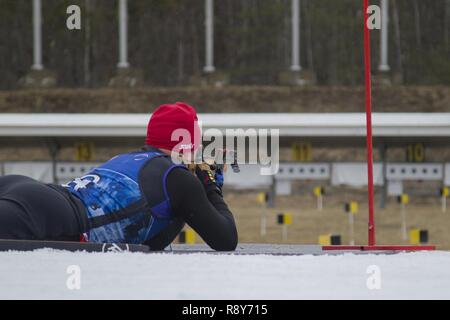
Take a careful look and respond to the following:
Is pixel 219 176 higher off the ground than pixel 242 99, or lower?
higher

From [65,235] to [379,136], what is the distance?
43.8 feet

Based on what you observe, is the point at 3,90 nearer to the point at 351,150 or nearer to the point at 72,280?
the point at 351,150

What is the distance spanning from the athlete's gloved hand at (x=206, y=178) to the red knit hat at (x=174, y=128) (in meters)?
0.08

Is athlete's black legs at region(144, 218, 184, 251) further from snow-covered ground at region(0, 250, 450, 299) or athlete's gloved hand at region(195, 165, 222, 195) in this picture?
snow-covered ground at region(0, 250, 450, 299)

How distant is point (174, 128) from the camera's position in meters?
3.47

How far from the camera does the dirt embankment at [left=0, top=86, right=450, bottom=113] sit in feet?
95.5

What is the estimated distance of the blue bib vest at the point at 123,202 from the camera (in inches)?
129

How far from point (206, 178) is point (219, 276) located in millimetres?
1536

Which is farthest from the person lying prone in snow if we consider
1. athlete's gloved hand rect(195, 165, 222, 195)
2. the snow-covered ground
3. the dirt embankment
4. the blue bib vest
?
the dirt embankment

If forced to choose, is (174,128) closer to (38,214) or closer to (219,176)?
(219,176)

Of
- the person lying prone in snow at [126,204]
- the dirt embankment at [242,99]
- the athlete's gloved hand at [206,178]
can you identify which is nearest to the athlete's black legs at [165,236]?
the person lying prone in snow at [126,204]

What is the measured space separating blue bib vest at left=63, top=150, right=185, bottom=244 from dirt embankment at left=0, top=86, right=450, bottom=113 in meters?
25.6

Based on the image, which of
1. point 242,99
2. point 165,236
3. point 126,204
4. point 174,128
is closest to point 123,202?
point 126,204

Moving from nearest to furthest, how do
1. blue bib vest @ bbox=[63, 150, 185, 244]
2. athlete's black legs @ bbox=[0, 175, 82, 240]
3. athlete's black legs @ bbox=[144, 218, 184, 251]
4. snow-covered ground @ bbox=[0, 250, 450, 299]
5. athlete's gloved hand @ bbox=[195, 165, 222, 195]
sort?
snow-covered ground @ bbox=[0, 250, 450, 299], athlete's black legs @ bbox=[0, 175, 82, 240], blue bib vest @ bbox=[63, 150, 185, 244], athlete's black legs @ bbox=[144, 218, 184, 251], athlete's gloved hand @ bbox=[195, 165, 222, 195]
